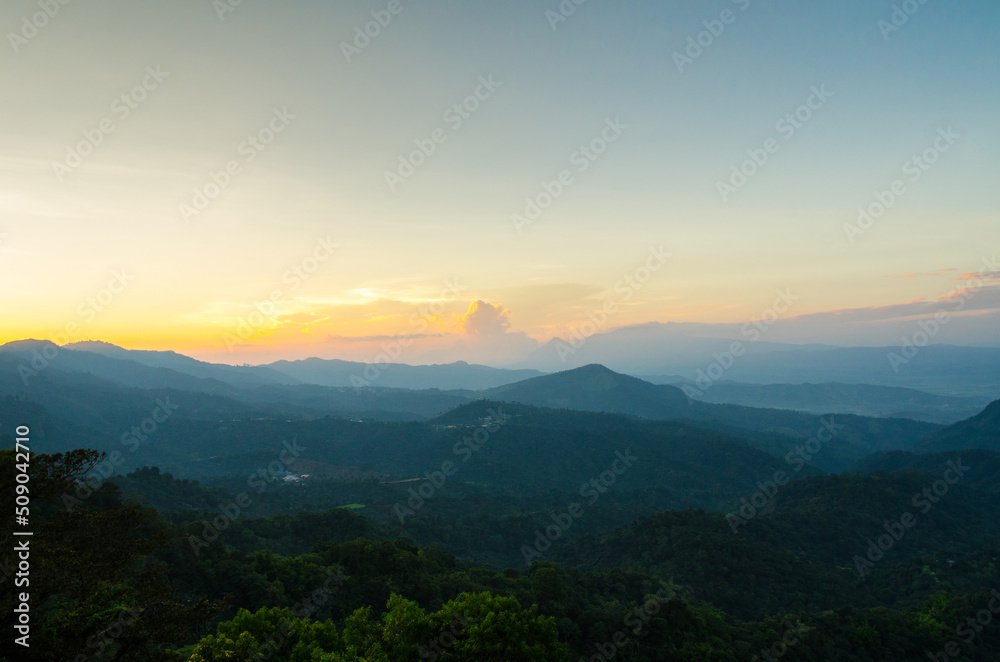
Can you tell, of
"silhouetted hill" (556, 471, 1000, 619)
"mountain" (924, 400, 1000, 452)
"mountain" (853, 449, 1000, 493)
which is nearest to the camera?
"silhouetted hill" (556, 471, 1000, 619)

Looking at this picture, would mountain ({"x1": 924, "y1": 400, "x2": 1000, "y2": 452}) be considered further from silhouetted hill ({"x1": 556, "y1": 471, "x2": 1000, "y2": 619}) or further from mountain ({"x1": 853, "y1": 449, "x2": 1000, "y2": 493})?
silhouetted hill ({"x1": 556, "y1": 471, "x2": 1000, "y2": 619})

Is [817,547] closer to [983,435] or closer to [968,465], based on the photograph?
[968,465]

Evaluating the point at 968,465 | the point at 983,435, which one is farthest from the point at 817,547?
the point at 983,435

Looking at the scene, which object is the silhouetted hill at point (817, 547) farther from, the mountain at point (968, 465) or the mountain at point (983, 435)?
the mountain at point (983, 435)

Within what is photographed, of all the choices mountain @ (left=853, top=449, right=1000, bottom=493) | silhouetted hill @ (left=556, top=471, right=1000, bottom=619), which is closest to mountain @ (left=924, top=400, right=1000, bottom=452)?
mountain @ (left=853, top=449, right=1000, bottom=493)

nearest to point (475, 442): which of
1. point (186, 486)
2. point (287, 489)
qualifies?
point (287, 489)

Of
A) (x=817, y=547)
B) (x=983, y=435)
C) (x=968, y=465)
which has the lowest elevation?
(x=817, y=547)

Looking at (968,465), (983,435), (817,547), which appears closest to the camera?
(817,547)

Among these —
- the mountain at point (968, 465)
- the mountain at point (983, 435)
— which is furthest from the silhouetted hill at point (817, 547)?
the mountain at point (983, 435)

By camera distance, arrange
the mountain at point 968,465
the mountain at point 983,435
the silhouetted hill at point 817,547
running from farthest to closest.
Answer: the mountain at point 983,435
the mountain at point 968,465
the silhouetted hill at point 817,547

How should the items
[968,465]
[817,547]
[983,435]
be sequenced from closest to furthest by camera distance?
[817,547] < [968,465] < [983,435]

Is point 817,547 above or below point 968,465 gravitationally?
below
